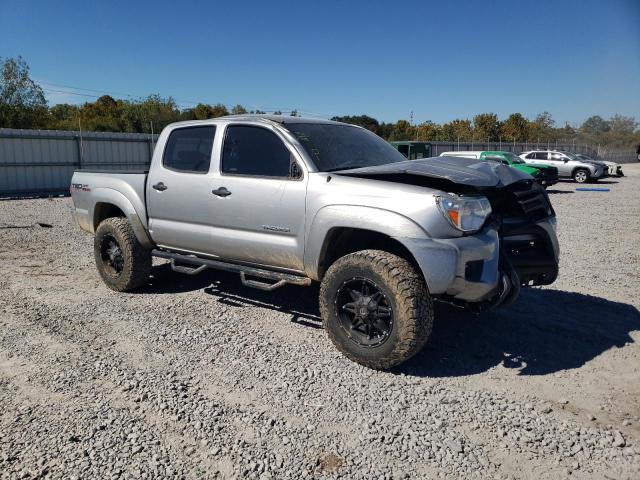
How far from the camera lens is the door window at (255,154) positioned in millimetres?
4441

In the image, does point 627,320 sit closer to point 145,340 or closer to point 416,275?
point 416,275

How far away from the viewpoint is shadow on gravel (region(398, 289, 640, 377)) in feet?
13.1

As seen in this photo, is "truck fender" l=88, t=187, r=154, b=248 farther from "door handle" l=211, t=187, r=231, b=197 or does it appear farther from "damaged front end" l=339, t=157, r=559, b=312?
"damaged front end" l=339, t=157, r=559, b=312

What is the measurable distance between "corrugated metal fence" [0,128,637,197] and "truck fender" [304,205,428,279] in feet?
58.9

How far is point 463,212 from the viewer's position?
3557 mm

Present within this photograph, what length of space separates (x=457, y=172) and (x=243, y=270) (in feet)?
6.73

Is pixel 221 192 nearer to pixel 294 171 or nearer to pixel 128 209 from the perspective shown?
pixel 294 171

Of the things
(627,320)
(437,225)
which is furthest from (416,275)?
(627,320)

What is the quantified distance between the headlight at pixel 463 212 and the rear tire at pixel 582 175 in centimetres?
2376

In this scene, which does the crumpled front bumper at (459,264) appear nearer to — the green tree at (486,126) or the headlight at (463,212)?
the headlight at (463,212)

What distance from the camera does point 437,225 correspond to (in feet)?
11.6

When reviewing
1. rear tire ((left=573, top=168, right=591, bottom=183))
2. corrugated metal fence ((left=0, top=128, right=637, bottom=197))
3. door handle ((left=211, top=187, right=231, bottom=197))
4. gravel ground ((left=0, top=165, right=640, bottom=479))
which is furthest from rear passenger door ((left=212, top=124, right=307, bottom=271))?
rear tire ((left=573, top=168, right=591, bottom=183))

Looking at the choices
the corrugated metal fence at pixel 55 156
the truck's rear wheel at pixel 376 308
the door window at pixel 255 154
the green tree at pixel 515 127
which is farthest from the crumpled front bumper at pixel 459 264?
the green tree at pixel 515 127

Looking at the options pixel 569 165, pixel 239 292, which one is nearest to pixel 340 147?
pixel 239 292
